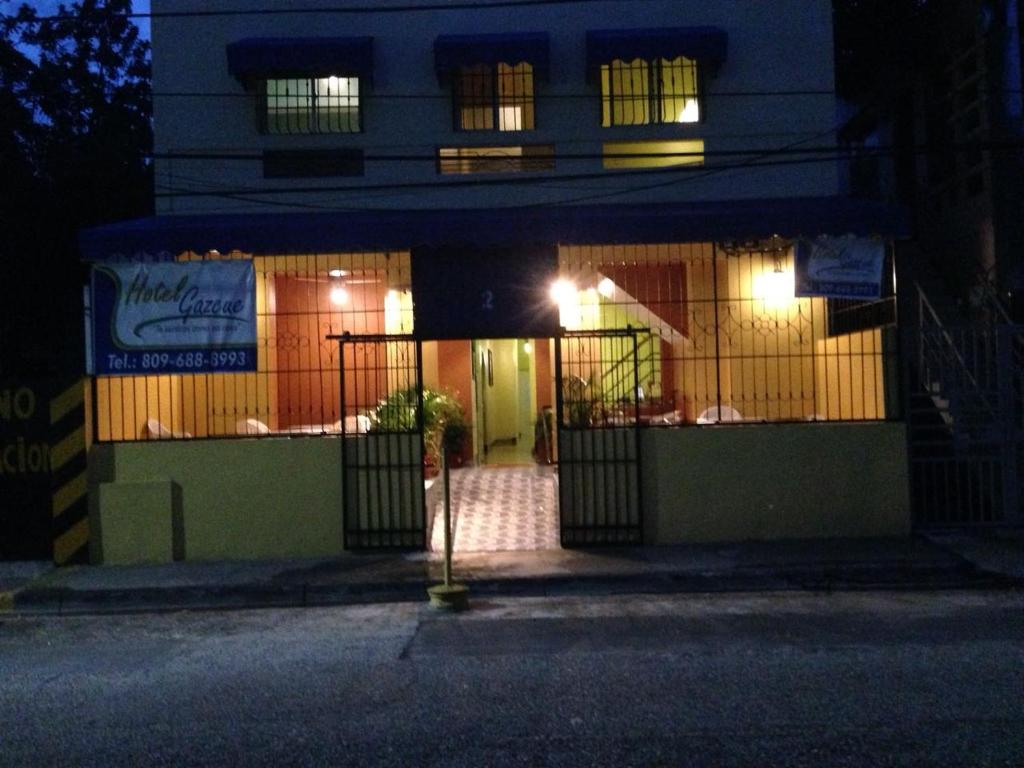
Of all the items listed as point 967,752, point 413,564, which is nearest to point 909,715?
point 967,752

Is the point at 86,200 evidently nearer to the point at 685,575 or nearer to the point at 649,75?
the point at 649,75

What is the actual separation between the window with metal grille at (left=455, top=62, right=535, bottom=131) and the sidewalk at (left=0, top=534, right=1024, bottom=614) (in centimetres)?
583

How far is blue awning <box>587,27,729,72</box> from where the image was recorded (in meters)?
14.2

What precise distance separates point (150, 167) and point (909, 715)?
2058 cm

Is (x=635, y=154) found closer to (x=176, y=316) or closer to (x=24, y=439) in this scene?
(x=176, y=316)

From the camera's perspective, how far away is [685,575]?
1126 centimetres

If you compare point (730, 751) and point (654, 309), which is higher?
point (654, 309)

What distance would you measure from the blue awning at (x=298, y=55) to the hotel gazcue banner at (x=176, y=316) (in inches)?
115

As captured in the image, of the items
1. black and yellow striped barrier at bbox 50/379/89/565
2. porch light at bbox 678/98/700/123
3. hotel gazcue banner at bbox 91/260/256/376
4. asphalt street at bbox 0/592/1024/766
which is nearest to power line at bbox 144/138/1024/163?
porch light at bbox 678/98/700/123

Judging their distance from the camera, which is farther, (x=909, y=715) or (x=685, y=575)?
(x=685, y=575)

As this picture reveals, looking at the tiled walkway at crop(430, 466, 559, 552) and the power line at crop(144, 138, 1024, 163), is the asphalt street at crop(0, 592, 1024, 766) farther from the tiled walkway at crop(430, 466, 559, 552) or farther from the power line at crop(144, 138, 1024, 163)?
the power line at crop(144, 138, 1024, 163)

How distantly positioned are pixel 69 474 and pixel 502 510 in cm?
496

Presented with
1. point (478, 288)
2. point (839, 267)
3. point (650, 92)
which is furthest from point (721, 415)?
point (650, 92)

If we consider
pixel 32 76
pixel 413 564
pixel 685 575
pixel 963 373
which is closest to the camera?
pixel 685 575
